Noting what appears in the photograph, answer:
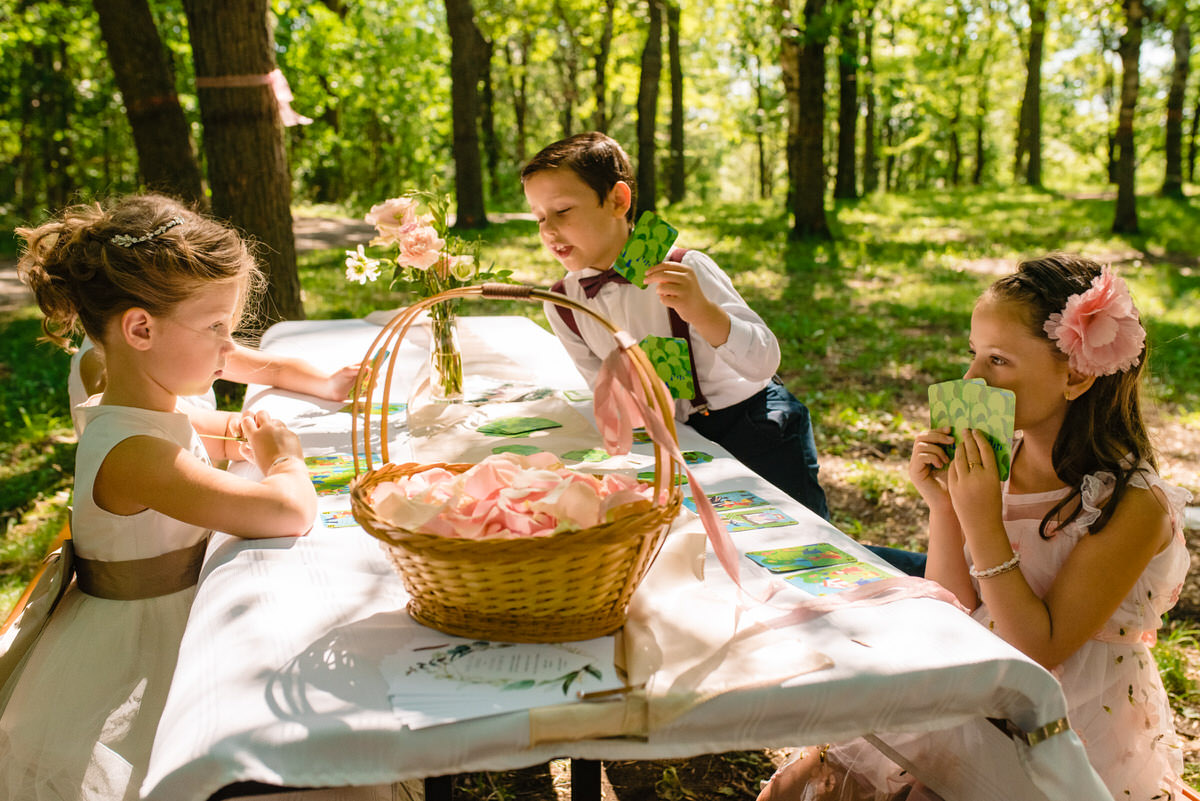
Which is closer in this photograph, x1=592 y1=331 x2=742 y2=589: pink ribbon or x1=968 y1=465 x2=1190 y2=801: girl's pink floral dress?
x1=592 y1=331 x2=742 y2=589: pink ribbon

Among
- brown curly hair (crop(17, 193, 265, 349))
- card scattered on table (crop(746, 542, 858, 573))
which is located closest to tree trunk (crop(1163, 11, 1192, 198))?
card scattered on table (crop(746, 542, 858, 573))

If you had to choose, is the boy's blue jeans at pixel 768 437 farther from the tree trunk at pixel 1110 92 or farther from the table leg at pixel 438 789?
the tree trunk at pixel 1110 92

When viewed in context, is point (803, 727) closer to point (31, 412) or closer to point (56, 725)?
point (56, 725)

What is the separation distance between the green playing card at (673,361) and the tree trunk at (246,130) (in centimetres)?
256

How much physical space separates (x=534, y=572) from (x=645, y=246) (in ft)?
3.54

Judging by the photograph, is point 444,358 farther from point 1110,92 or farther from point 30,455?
point 1110,92

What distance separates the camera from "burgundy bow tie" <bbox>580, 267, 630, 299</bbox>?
9.14 feet

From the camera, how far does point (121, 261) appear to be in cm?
180

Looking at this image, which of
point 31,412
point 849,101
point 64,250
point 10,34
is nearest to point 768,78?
point 849,101

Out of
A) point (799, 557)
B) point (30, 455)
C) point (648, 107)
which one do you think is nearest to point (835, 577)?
point (799, 557)

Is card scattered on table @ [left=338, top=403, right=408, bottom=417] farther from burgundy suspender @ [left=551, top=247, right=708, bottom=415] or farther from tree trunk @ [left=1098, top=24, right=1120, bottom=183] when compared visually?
tree trunk @ [left=1098, top=24, right=1120, bottom=183]

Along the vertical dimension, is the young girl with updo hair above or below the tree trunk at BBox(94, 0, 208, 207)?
below

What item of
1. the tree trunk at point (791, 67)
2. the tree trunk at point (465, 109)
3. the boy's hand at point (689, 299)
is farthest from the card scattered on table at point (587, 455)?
the tree trunk at point (465, 109)

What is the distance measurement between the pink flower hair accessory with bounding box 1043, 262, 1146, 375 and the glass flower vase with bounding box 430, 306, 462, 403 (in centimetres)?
154
